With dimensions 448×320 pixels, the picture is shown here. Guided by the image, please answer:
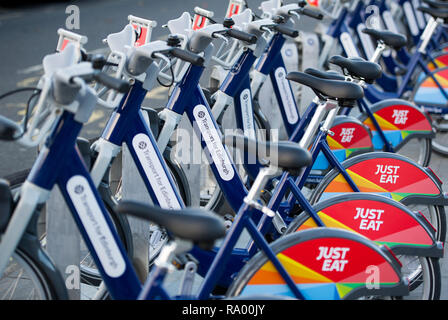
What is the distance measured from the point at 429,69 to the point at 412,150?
4.09 feet

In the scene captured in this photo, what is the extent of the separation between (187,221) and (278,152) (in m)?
0.58

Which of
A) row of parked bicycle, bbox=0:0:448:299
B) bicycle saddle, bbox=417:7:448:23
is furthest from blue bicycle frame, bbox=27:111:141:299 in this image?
bicycle saddle, bbox=417:7:448:23

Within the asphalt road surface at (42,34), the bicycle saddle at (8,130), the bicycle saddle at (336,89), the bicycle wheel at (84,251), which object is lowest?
the asphalt road surface at (42,34)

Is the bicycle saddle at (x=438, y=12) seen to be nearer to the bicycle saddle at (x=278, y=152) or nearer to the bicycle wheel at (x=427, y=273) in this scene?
the bicycle wheel at (x=427, y=273)

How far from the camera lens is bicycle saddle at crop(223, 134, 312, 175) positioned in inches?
99.4

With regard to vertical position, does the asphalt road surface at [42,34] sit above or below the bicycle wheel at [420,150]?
below

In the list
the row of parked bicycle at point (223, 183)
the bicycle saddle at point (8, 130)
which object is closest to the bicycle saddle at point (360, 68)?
the row of parked bicycle at point (223, 183)

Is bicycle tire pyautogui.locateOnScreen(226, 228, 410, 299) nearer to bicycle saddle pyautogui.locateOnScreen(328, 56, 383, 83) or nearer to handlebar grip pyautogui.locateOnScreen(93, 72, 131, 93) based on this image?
handlebar grip pyautogui.locateOnScreen(93, 72, 131, 93)

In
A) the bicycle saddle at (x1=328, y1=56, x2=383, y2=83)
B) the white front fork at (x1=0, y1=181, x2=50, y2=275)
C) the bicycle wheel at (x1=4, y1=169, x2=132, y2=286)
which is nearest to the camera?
the white front fork at (x1=0, y1=181, x2=50, y2=275)

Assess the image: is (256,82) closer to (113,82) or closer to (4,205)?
(113,82)

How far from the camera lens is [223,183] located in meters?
3.61

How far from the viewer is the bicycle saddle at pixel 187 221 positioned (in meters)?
2.08

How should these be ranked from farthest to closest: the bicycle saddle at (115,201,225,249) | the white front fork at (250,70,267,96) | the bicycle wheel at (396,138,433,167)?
the bicycle wheel at (396,138,433,167), the white front fork at (250,70,267,96), the bicycle saddle at (115,201,225,249)

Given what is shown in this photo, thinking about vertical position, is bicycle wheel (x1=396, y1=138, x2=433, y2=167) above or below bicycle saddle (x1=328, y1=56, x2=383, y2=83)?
below
